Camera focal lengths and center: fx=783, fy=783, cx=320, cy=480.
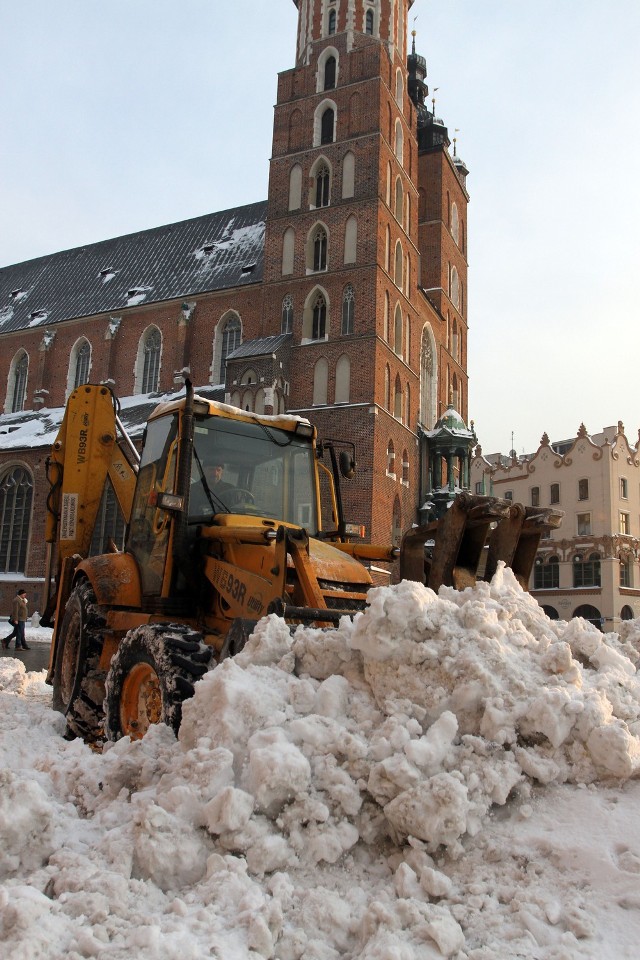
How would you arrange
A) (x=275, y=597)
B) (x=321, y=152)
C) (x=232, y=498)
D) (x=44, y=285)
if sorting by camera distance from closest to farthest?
(x=275, y=597) → (x=232, y=498) → (x=321, y=152) → (x=44, y=285)

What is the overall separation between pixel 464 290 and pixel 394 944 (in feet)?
123

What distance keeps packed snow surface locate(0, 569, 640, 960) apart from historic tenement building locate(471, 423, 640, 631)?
126 feet

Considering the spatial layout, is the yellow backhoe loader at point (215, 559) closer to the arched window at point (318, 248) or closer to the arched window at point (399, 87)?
the arched window at point (318, 248)

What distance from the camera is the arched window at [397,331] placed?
29073mm

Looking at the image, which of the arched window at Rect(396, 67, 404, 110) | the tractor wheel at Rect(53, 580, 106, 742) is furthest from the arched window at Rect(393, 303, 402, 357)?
the tractor wheel at Rect(53, 580, 106, 742)

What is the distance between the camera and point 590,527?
4331 centimetres

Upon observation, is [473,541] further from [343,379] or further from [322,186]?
[322,186]

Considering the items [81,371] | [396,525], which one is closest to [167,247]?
[81,371]

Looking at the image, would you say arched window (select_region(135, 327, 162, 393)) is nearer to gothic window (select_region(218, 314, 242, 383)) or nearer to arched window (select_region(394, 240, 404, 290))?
gothic window (select_region(218, 314, 242, 383))

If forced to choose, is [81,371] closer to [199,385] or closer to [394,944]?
[199,385]

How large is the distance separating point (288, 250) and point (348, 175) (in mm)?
3495

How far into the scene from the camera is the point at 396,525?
2772 cm

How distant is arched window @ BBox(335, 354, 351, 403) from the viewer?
27.0 m

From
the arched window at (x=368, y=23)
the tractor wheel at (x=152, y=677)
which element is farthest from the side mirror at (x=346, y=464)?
the arched window at (x=368, y=23)
